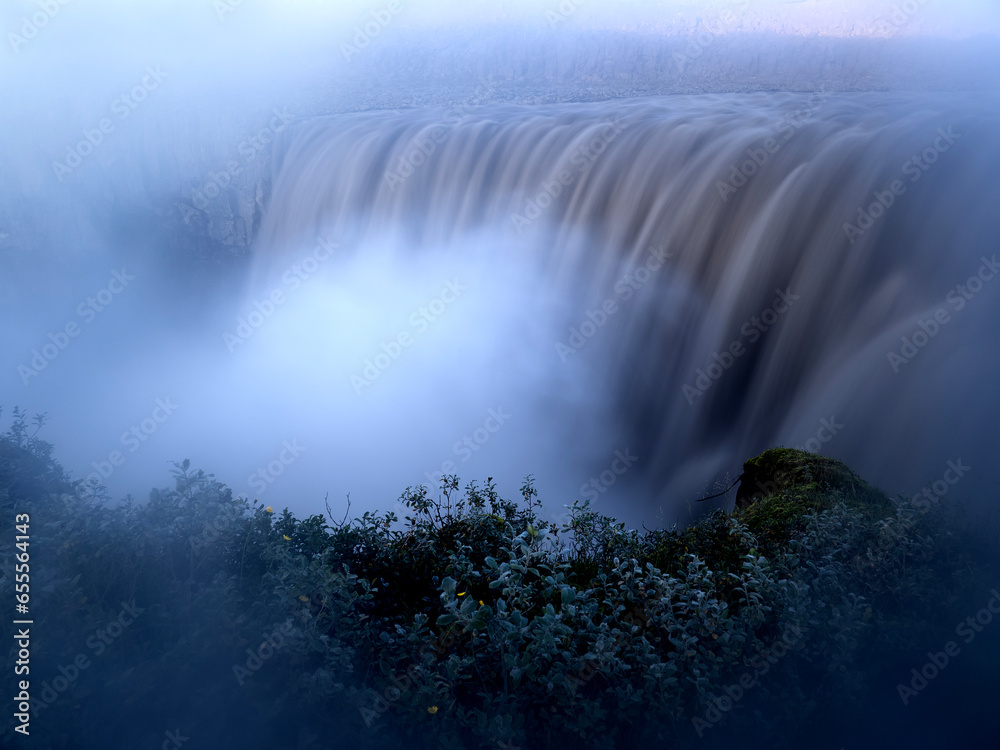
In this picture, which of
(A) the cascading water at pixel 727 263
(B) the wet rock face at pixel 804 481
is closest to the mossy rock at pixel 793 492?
(B) the wet rock face at pixel 804 481

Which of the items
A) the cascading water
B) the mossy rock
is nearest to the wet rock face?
the mossy rock

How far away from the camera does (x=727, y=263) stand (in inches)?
309

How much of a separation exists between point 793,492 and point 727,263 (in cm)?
429

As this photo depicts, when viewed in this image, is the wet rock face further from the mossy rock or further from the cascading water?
the cascading water

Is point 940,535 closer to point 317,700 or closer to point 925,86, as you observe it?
point 317,700

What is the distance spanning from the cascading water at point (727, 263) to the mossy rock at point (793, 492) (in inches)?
42.1

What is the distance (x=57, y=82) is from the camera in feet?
48.8

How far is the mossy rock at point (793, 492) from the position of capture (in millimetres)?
3662

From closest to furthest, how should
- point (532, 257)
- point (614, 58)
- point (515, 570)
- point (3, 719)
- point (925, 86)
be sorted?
point (3, 719), point (515, 570), point (532, 257), point (925, 86), point (614, 58)

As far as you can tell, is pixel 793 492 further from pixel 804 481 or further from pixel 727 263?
pixel 727 263

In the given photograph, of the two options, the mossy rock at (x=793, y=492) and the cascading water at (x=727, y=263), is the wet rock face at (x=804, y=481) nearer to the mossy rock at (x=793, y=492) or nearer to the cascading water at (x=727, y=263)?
the mossy rock at (x=793, y=492)

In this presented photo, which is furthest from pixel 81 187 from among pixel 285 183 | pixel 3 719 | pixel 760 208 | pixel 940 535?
pixel 940 535

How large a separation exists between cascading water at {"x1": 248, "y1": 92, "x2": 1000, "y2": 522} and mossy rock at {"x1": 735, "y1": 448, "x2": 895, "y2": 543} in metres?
1.07

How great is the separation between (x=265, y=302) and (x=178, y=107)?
484 cm
